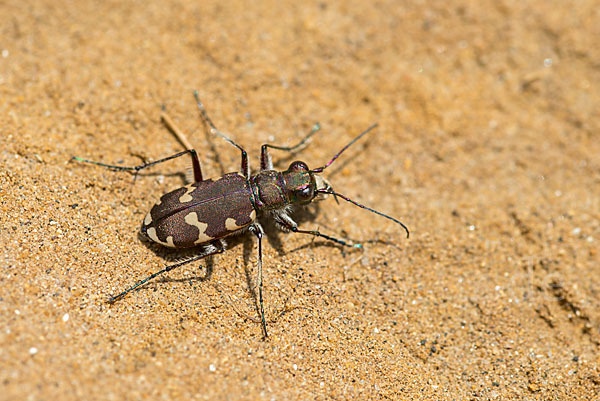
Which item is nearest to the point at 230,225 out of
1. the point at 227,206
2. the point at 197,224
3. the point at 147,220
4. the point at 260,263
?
the point at 227,206

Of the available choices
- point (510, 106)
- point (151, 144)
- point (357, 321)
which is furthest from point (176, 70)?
point (510, 106)

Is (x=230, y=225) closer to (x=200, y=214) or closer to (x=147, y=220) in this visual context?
(x=200, y=214)

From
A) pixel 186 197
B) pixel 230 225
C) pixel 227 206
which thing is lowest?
pixel 230 225

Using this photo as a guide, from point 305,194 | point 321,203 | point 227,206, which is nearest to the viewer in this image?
point 227,206

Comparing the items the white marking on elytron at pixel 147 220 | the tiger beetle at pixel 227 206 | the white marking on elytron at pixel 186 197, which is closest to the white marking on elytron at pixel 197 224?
the tiger beetle at pixel 227 206

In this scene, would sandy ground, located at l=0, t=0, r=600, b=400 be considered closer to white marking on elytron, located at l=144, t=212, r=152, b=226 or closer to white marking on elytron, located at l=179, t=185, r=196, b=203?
white marking on elytron, located at l=144, t=212, r=152, b=226

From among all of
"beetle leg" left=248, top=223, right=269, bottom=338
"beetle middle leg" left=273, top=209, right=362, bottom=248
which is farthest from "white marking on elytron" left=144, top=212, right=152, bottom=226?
"beetle middle leg" left=273, top=209, right=362, bottom=248

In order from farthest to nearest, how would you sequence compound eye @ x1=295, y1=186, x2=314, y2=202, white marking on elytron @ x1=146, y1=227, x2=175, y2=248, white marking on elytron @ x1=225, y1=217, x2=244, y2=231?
1. compound eye @ x1=295, y1=186, x2=314, y2=202
2. white marking on elytron @ x1=225, y1=217, x2=244, y2=231
3. white marking on elytron @ x1=146, y1=227, x2=175, y2=248
